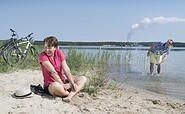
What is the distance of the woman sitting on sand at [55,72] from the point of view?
18.1ft

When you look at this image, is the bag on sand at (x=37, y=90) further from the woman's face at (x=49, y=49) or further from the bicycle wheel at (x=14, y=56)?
the bicycle wheel at (x=14, y=56)

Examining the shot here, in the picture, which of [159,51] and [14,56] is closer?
[14,56]

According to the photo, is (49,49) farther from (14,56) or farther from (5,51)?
(5,51)

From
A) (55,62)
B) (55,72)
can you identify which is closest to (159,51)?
(55,62)

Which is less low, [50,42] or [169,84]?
[50,42]

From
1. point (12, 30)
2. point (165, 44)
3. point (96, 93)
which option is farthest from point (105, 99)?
point (165, 44)

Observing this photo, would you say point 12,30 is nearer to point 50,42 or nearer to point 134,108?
point 50,42

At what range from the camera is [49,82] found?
18.7ft

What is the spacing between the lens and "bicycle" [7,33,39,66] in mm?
9984

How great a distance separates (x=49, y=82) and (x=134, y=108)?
1642 millimetres


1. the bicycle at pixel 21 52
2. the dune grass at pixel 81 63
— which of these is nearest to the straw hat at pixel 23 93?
the dune grass at pixel 81 63

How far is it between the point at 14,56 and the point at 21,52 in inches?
10.7

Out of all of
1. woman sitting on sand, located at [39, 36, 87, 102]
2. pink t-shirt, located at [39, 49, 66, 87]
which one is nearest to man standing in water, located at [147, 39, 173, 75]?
woman sitting on sand, located at [39, 36, 87, 102]

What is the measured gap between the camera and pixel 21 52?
33.4 ft
